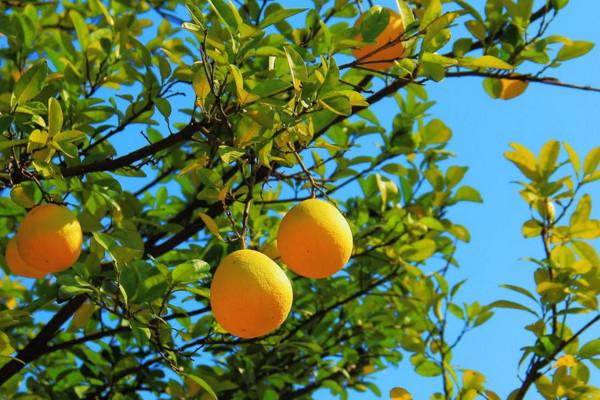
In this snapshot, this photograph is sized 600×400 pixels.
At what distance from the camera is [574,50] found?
2268mm

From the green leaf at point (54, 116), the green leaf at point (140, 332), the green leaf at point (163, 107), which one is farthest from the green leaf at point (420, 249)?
the green leaf at point (54, 116)

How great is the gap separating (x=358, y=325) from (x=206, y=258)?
1328 millimetres

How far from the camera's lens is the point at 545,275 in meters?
2.54

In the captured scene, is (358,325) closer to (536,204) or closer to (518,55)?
(536,204)

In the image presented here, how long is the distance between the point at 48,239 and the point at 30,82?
0.43 meters

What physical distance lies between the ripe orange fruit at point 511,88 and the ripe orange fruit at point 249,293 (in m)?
1.37

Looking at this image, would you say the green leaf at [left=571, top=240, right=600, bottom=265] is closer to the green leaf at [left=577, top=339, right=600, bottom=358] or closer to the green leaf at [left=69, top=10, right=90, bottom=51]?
the green leaf at [left=577, top=339, right=600, bottom=358]

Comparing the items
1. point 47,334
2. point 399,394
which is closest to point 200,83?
point 47,334

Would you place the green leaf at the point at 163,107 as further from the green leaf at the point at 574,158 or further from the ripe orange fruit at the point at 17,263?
the green leaf at the point at 574,158

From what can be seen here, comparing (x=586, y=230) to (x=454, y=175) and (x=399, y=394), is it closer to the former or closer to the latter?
(x=454, y=175)

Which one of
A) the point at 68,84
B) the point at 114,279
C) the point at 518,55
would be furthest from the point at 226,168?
the point at 518,55

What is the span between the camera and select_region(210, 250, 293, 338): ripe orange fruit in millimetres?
1344

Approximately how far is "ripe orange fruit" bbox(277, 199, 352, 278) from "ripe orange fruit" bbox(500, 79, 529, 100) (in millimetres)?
1176

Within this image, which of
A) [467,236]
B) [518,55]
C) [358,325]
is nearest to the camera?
[518,55]
